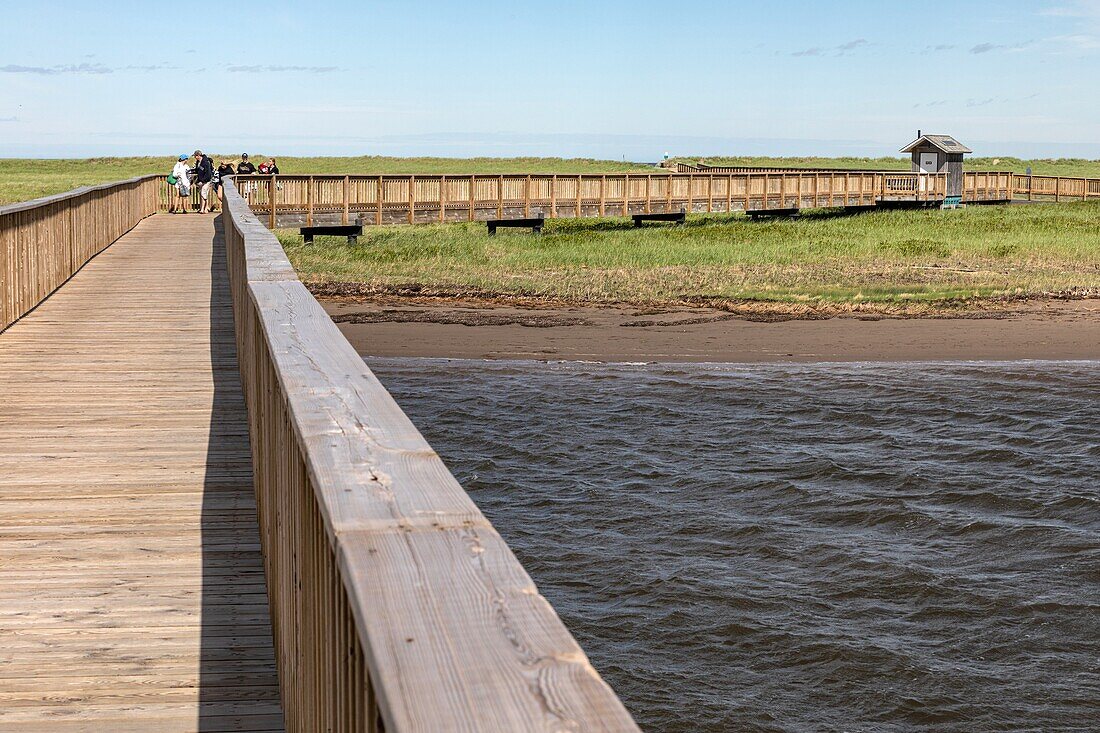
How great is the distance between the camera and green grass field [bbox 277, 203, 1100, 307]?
2734cm

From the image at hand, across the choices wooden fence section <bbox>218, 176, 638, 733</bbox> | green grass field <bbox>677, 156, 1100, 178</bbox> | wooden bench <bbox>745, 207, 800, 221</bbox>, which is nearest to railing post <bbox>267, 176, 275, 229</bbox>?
wooden bench <bbox>745, 207, 800, 221</bbox>

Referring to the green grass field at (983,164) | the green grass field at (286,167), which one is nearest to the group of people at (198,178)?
the green grass field at (286,167)

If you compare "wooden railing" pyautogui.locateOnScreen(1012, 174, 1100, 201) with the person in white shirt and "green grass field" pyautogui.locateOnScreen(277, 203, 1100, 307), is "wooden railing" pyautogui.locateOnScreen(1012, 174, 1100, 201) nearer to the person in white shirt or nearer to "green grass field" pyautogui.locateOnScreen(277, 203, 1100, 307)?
"green grass field" pyautogui.locateOnScreen(277, 203, 1100, 307)

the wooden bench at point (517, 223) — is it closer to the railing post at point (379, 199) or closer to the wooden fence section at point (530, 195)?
A: the wooden fence section at point (530, 195)

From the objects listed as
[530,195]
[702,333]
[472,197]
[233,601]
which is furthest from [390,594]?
[530,195]

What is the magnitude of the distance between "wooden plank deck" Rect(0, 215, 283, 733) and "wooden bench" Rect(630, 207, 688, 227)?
33.2 metres

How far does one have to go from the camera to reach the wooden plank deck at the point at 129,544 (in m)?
4.25

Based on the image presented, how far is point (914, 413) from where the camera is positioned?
1609 centimetres

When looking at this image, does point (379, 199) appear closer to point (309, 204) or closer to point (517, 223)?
point (309, 204)

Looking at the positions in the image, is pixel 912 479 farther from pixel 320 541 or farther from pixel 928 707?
pixel 320 541

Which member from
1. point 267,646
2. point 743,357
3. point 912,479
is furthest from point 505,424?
point 267,646

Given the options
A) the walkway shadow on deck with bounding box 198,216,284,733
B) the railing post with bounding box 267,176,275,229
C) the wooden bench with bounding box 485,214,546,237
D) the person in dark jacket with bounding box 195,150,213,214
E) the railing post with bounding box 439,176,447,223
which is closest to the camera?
the walkway shadow on deck with bounding box 198,216,284,733

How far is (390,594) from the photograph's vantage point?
6.44 ft

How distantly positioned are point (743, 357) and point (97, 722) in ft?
55.7
